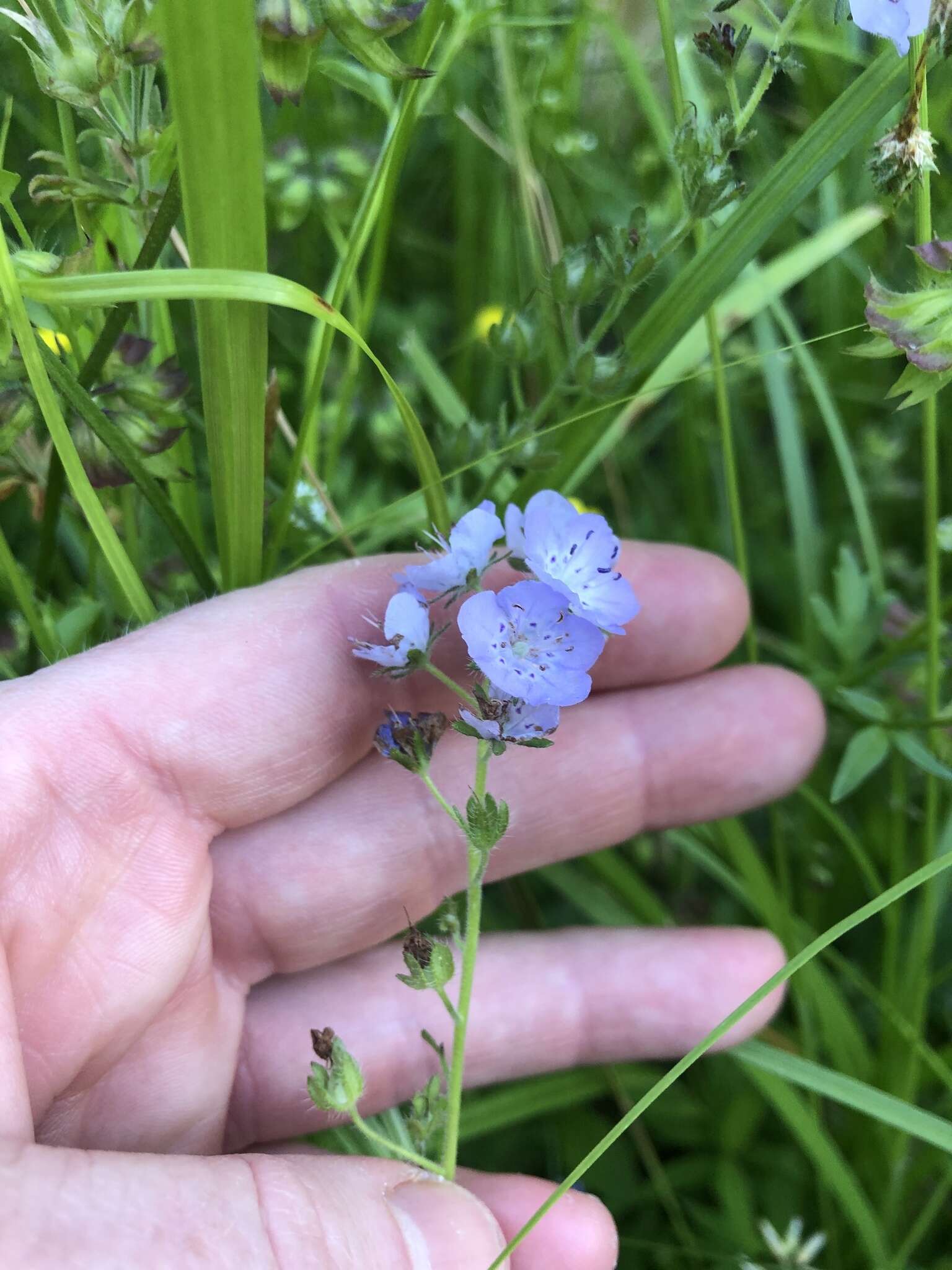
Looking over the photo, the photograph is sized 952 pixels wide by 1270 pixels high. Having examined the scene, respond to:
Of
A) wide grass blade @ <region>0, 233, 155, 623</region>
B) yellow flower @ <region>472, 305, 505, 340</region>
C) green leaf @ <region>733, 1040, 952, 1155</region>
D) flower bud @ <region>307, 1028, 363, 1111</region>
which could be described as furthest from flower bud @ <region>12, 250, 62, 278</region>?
green leaf @ <region>733, 1040, 952, 1155</region>

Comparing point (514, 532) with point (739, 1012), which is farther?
point (514, 532)

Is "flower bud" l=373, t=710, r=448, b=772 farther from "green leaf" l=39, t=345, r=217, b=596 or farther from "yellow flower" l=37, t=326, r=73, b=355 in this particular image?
"yellow flower" l=37, t=326, r=73, b=355

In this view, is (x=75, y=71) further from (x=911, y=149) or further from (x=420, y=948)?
(x=420, y=948)

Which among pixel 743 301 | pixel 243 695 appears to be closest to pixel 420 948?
pixel 243 695

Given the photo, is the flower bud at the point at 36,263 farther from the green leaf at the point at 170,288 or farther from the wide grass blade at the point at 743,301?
the wide grass blade at the point at 743,301

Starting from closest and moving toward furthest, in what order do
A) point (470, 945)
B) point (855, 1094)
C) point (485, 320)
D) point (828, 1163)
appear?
point (470, 945) < point (855, 1094) < point (828, 1163) < point (485, 320)

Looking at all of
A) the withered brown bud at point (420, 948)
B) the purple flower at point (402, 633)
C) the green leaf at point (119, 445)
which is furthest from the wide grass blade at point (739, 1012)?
the green leaf at point (119, 445)
